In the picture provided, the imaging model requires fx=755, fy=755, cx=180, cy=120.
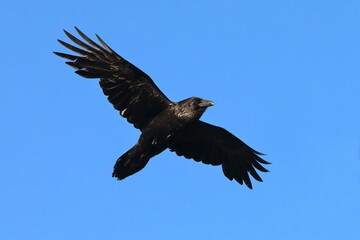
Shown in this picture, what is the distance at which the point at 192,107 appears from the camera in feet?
47.1

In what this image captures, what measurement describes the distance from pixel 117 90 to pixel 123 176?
5.54 feet

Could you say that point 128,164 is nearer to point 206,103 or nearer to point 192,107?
point 192,107

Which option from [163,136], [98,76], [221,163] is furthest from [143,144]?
[221,163]

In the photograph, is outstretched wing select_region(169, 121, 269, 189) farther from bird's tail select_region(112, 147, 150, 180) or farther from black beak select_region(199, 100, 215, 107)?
black beak select_region(199, 100, 215, 107)

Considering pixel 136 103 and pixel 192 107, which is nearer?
pixel 192 107

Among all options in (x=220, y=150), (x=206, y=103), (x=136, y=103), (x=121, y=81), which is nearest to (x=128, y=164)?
(x=136, y=103)

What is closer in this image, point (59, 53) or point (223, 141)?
point (59, 53)

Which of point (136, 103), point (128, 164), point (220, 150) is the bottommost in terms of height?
point (128, 164)

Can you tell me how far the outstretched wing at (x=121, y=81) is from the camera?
46.8ft

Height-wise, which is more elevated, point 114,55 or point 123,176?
point 114,55

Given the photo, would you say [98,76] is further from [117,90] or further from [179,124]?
[179,124]

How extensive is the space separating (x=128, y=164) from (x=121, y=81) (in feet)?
5.30

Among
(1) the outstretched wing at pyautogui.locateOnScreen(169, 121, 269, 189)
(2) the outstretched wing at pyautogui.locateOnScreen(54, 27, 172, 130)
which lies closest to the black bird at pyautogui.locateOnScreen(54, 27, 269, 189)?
(2) the outstretched wing at pyautogui.locateOnScreen(54, 27, 172, 130)

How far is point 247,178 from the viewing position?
16797 millimetres
